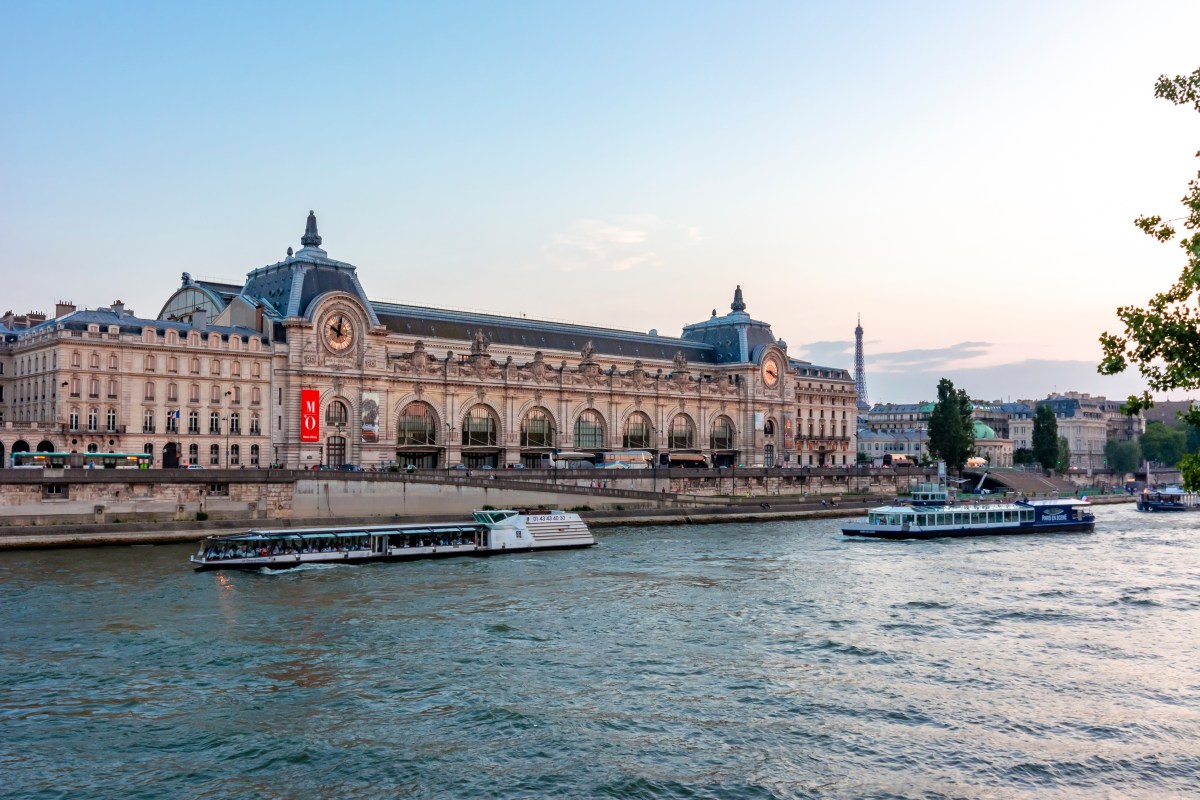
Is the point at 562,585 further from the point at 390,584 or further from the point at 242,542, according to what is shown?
the point at 242,542

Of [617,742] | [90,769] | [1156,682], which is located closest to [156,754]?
[90,769]

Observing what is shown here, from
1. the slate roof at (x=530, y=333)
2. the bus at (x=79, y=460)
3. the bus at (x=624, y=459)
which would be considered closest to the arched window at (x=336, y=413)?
the slate roof at (x=530, y=333)

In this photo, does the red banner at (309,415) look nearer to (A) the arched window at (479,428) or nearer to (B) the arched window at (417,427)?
(B) the arched window at (417,427)

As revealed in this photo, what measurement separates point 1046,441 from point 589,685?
142000 mm

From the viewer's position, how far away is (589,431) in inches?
4719

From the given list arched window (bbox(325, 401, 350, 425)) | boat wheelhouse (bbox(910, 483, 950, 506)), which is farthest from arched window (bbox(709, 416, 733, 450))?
arched window (bbox(325, 401, 350, 425))

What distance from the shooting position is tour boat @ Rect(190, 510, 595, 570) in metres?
54.7

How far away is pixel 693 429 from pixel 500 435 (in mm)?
31373

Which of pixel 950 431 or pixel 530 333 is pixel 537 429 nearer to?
pixel 530 333

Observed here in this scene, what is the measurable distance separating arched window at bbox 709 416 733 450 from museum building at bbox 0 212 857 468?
19 centimetres

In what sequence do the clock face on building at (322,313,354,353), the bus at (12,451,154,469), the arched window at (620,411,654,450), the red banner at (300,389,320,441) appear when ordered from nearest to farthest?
1. the bus at (12,451,154,469)
2. the red banner at (300,389,320,441)
3. the clock face on building at (322,313,354,353)
4. the arched window at (620,411,654,450)

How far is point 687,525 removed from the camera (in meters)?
89.8

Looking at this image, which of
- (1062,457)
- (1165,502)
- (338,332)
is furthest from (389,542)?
(1062,457)

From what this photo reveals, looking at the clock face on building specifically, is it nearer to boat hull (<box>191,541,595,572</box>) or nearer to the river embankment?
the river embankment
